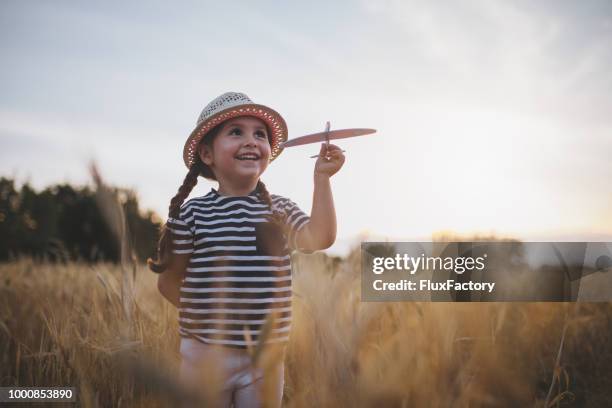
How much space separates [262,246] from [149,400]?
62 centimetres

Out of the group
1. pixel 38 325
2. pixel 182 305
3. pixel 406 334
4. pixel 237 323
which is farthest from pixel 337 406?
pixel 38 325

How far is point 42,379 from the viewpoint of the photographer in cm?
145

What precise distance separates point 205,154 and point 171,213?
0.89 feet

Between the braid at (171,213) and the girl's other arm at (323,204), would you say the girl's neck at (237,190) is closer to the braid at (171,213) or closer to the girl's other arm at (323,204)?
the braid at (171,213)

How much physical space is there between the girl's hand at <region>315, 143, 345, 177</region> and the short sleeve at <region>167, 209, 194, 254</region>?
51 centimetres

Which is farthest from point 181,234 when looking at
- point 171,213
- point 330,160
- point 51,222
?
point 51,222

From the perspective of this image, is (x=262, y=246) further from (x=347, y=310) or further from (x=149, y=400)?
(x=149, y=400)

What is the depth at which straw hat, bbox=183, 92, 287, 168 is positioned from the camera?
1.56 metres

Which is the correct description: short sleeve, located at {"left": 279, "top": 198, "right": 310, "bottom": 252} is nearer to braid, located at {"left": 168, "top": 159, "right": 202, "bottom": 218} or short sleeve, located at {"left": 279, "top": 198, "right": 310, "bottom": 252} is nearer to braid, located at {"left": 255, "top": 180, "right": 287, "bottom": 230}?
braid, located at {"left": 255, "top": 180, "right": 287, "bottom": 230}

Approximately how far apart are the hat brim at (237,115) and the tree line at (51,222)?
39.4 ft

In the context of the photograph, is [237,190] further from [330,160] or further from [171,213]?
[330,160]

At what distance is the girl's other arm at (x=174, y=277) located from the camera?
1.50 metres

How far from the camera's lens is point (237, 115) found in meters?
1.57

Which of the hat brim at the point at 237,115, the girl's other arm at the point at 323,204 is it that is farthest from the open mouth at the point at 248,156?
the girl's other arm at the point at 323,204
